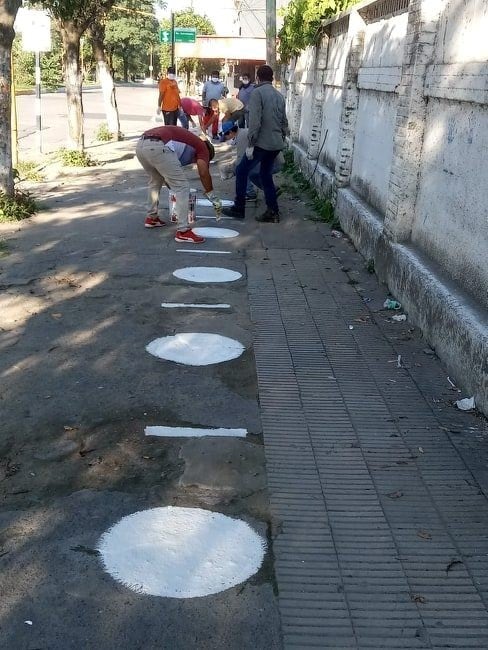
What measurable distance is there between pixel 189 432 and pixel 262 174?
22.1 feet

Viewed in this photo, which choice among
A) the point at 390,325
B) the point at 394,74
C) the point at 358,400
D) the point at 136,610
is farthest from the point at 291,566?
the point at 394,74

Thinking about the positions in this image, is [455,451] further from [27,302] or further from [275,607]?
[27,302]

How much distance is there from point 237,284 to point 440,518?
4254 millimetres

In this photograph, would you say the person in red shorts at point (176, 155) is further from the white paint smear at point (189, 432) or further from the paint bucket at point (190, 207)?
the white paint smear at point (189, 432)

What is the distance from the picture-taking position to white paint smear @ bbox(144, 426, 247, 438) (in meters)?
4.15

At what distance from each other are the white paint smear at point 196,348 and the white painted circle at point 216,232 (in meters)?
3.87

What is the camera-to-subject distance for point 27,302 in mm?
6473

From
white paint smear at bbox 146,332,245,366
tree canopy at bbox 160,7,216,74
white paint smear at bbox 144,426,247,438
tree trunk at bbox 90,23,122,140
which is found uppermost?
tree canopy at bbox 160,7,216,74

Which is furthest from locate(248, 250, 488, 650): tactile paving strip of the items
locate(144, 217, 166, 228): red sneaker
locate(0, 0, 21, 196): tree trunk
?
locate(0, 0, 21, 196): tree trunk

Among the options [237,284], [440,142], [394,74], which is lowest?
[237,284]

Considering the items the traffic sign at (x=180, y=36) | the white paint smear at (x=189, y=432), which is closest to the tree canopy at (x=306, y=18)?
the white paint smear at (x=189, y=432)

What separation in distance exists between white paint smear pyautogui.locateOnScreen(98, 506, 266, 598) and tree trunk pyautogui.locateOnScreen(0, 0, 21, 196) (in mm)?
7656

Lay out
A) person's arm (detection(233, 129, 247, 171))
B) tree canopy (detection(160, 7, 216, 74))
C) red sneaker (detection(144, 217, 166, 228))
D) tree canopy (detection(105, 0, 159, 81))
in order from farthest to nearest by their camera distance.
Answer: tree canopy (detection(160, 7, 216, 74)), tree canopy (detection(105, 0, 159, 81)), person's arm (detection(233, 129, 247, 171)), red sneaker (detection(144, 217, 166, 228))

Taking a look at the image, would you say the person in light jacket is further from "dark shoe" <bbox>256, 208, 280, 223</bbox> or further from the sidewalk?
the sidewalk
